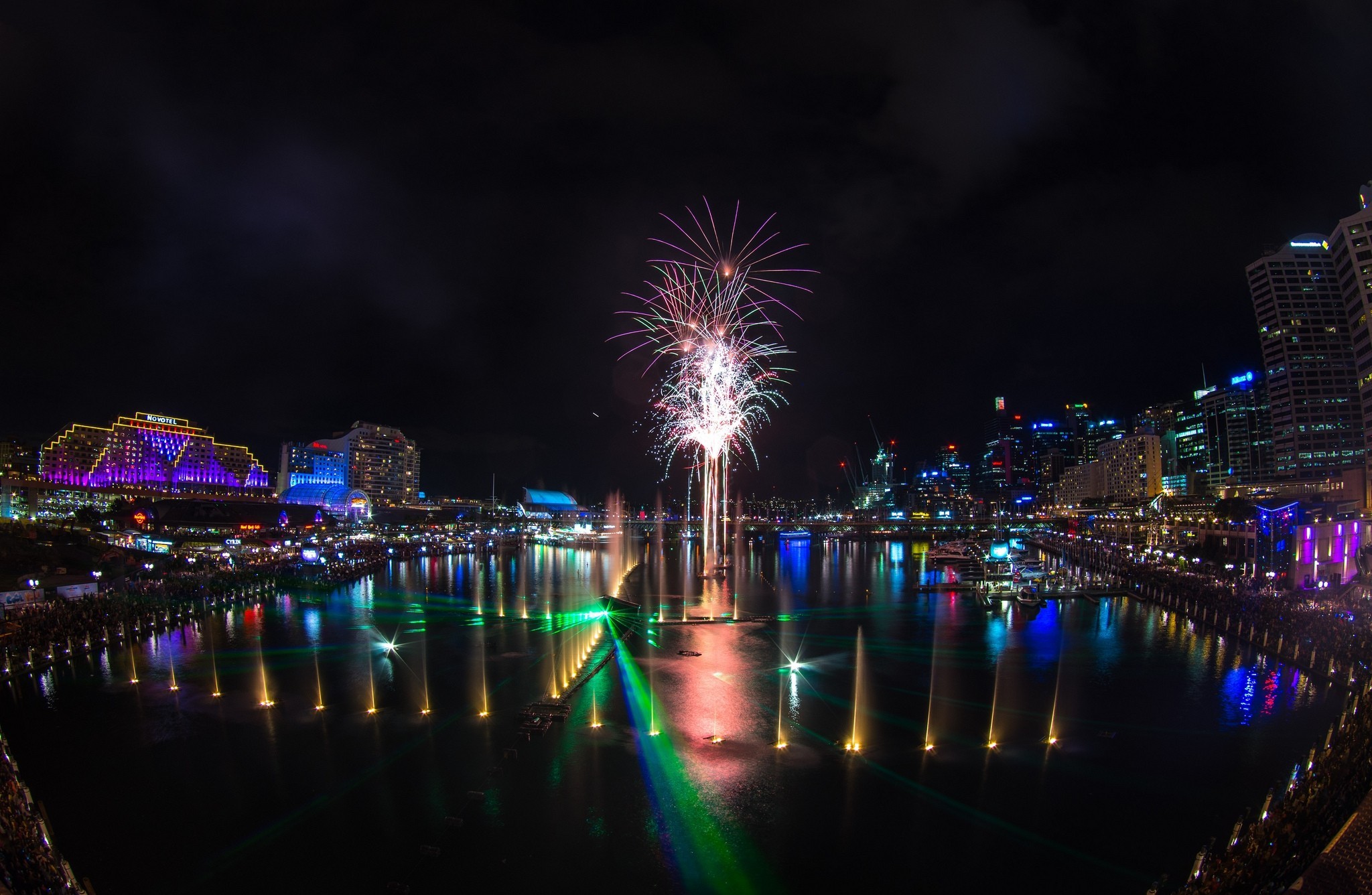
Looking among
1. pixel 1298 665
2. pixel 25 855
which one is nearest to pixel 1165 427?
pixel 1298 665

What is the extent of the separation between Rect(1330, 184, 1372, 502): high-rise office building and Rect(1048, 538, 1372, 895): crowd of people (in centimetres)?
1498

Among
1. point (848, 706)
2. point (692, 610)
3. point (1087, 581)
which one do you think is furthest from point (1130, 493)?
point (848, 706)

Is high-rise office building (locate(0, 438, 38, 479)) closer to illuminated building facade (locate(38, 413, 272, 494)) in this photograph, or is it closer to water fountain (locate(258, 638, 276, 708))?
illuminated building facade (locate(38, 413, 272, 494))

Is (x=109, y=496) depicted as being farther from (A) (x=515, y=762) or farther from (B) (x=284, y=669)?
(A) (x=515, y=762)

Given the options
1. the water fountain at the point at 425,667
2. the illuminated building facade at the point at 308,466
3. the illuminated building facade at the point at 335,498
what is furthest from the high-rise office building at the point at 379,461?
the water fountain at the point at 425,667

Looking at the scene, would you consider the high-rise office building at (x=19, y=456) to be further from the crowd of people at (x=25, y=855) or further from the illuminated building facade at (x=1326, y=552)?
the illuminated building facade at (x=1326, y=552)

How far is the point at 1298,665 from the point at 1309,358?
57.4 meters

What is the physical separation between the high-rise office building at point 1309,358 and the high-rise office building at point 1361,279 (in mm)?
22529

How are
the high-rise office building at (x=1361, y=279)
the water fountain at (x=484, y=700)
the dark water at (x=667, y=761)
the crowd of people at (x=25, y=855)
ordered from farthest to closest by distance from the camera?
the high-rise office building at (x=1361, y=279), the water fountain at (x=484, y=700), the dark water at (x=667, y=761), the crowd of people at (x=25, y=855)

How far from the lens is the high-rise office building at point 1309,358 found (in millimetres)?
58625

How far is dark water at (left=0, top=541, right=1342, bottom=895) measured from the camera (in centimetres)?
848

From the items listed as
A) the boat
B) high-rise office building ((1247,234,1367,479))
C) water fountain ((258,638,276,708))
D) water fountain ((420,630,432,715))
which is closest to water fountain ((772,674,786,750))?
water fountain ((420,630,432,715))

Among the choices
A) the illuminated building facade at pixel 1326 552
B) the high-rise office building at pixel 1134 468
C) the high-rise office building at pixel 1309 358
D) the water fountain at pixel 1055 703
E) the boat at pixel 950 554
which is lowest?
the boat at pixel 950 554

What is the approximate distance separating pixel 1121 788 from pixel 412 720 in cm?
1218
